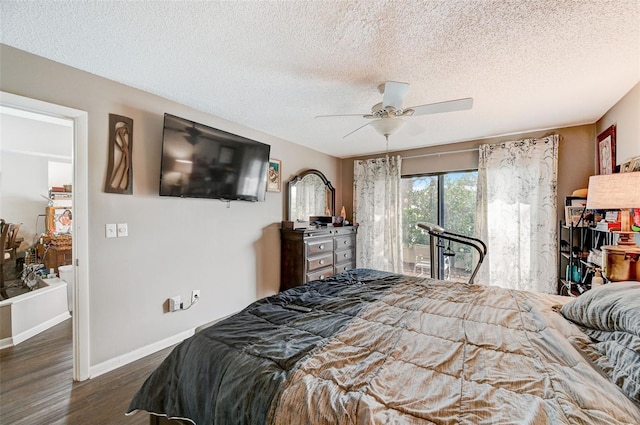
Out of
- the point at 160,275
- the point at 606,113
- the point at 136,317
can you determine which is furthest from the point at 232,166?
the point at 606,113

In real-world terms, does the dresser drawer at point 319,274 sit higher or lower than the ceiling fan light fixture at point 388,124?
lower

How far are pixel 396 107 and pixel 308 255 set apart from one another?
2.21m

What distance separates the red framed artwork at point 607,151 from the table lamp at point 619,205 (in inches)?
43.0

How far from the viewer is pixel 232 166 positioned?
2.96 meters

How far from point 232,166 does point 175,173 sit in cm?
63

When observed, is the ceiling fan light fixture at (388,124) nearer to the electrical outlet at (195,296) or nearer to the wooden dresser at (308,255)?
the wooden dresser at (308,255)

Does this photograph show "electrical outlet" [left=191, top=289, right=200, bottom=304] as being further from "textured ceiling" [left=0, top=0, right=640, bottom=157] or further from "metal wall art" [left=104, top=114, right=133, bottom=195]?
"textured ceiling" [left=0, top=0, right=640, bottom=157]

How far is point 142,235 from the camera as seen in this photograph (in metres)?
2.41

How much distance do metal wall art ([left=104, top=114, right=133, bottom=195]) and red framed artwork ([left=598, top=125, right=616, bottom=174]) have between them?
447cm

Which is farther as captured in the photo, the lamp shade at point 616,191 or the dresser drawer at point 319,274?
the dresser drawer at point 319,274

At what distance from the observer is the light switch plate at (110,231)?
2186 millimetres

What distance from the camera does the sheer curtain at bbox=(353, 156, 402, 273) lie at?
446 cm

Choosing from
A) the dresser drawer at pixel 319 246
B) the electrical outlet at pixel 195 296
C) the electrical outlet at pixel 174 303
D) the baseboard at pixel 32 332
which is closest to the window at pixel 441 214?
the dresser drawer at pixel 319 246

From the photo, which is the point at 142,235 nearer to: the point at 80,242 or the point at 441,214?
the point at 80,242
